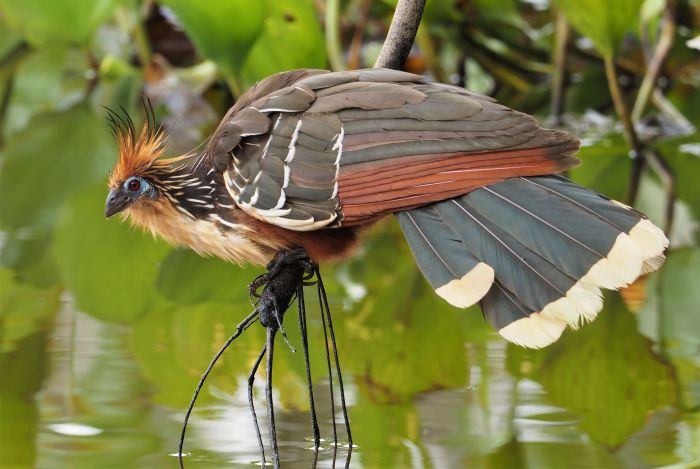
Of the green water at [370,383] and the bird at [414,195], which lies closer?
the bird at [414,195]

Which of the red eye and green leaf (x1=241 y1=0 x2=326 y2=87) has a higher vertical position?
green leaf (x1=241 y1=0 x2=326 y2=87)

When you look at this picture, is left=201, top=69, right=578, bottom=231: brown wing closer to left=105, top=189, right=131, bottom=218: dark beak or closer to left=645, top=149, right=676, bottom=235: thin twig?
left=105, top=189, right=131, bottom=218: dark beak

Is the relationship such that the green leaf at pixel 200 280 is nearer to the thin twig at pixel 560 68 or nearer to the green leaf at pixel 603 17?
the green leaf at pixel 603 17

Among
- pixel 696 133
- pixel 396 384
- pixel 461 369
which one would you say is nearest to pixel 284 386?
pixel 396 384

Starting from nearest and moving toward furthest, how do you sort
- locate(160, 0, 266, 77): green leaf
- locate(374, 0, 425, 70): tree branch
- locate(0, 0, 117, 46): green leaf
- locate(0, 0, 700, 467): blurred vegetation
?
1. locate(374, 0, 425, 70): tree branch
2. locate(0, 0, 700, 467): blurred vegetation
3. locate(160, 0, 266, 77): green leaf
4. locate(0, 0, 117, 46): green leaf

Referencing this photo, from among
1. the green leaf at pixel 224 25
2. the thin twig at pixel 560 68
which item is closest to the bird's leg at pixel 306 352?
the green leaf at pixel 224 25

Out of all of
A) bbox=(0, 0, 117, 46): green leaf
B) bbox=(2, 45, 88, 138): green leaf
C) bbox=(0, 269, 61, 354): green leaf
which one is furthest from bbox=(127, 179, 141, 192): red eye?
bbox=(2, 45, 88, 138): green leaf

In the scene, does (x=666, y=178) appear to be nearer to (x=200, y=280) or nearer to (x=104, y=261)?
(x=200, y=280)
